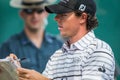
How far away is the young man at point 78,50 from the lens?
4812 mm

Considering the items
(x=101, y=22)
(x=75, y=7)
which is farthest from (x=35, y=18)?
(x=75, y=7)

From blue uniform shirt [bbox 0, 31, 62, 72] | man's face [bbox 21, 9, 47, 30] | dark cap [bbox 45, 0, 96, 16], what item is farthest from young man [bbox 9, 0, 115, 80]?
man's face [bbox 21, 9, 47, 30]

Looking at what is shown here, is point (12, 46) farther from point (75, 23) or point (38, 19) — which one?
point (75, 23)

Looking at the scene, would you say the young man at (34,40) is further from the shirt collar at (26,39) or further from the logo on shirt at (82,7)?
the logo on shirt at (82,7)

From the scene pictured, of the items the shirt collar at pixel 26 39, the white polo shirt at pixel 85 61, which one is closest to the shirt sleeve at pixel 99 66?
the white polo shirt at pixel 85 61

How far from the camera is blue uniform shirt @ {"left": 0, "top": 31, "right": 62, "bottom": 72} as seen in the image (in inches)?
327

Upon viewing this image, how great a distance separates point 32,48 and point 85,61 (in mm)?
3820

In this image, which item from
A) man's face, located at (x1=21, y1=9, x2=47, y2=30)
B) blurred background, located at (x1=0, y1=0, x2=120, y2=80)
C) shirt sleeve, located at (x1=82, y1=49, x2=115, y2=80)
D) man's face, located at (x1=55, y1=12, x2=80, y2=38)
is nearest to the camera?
shirt sleeve, located at (x1=82, y1=49, x2=115, y2=80)

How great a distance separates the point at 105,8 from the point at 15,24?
5.40ft

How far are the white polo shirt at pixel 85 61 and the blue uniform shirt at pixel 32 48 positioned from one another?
3.01m

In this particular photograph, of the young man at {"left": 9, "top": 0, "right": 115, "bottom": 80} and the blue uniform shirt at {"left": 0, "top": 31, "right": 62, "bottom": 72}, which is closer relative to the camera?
the young man at {"left": 9, "top": 0, "right": 115, "bottom": 80}

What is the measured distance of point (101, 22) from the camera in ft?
26.6

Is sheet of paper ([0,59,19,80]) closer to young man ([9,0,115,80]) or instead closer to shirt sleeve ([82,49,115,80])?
young man ([9,0,115,80])

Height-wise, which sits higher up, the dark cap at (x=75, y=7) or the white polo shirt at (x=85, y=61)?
the dark cap at (x=75, y=7)
